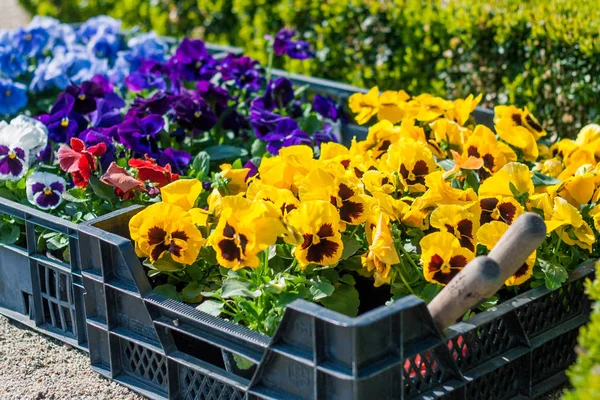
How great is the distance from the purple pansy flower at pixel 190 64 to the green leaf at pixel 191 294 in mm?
1743

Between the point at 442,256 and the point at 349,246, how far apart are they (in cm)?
33

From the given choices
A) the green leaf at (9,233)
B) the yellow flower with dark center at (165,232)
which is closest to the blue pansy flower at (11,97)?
the green leaf at (9,233)

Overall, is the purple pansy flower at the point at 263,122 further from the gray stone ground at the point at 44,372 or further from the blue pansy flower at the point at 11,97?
the blue pansy flower at the point at 11,97

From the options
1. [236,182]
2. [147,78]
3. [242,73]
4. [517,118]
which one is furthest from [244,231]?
[147,78]

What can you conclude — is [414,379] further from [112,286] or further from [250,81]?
[250,81]

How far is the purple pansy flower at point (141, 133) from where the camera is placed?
398 centimetres

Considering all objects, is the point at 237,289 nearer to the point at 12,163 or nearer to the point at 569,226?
the point at 569,226

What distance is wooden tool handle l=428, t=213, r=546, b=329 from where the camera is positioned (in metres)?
2.65

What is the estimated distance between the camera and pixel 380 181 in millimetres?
3428

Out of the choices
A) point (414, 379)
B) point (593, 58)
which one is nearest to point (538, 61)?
point (593, 58)

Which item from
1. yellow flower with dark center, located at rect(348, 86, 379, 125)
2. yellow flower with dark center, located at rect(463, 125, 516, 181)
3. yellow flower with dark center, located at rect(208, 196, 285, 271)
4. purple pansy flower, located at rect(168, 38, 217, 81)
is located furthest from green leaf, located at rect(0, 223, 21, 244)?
yellow flower with dark center, located at rect(463, 125, 516, 181)

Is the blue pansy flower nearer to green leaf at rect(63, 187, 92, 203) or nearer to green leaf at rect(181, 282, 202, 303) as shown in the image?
green leaf at rect(63, 187, 92, 203)

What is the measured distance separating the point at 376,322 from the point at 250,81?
238cm

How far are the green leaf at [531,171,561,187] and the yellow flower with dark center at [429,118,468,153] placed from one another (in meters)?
0.42
